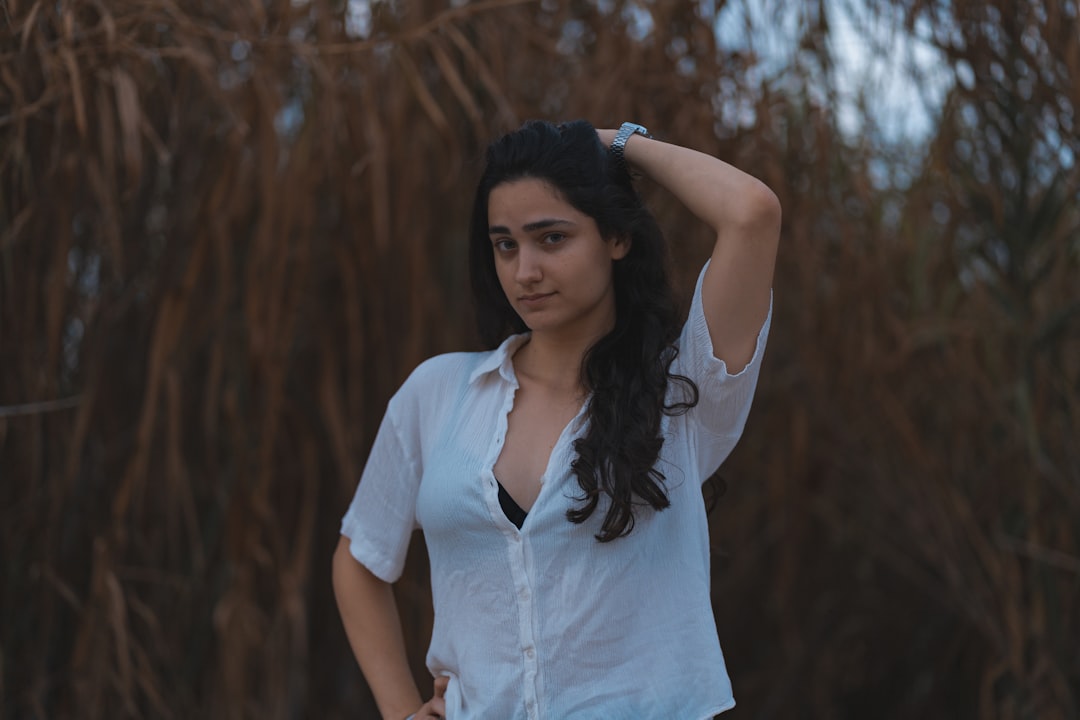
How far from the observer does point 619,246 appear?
4.44 ft

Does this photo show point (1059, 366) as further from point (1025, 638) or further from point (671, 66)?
point (671, 66)

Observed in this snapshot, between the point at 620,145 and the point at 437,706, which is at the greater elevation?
the point at 620,145

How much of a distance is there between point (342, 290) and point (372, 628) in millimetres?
886

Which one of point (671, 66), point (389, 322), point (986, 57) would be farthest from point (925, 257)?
point (389, 322)

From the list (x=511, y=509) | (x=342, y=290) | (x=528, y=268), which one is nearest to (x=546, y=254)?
(x=528, y=268)

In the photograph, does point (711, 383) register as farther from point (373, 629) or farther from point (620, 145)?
point (373, 629)

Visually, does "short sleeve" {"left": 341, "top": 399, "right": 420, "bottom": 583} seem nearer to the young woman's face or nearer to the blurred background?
the young woman's face

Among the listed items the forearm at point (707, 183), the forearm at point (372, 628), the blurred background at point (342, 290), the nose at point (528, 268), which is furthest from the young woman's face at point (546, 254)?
the blurred background at point (342, 290)

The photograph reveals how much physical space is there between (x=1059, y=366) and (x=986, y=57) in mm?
565

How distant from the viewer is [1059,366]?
2.12 metres

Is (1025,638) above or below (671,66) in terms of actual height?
below

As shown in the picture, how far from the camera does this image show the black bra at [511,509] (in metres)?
1.25

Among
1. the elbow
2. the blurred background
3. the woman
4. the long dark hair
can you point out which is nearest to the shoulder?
the woman

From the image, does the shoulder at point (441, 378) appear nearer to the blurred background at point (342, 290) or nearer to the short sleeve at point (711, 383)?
the short sleeve at point (711, 383)
